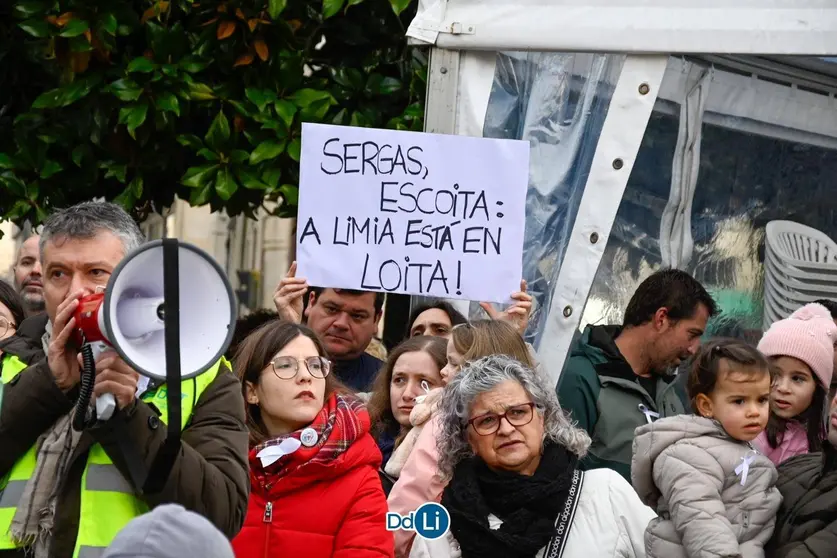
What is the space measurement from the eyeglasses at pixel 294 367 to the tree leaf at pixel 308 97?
2.24 meters

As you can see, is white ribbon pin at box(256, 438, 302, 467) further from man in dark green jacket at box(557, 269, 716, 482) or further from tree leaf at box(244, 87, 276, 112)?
tree leaf at box(244, 87, 276, 112)

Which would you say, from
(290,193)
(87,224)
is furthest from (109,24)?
(87,224)

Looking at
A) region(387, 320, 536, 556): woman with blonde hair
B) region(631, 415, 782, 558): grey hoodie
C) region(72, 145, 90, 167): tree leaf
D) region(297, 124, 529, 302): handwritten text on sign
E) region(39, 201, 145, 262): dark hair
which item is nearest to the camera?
region(39, 201, 145, 262): dark hair

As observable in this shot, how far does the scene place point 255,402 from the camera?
4594 mm

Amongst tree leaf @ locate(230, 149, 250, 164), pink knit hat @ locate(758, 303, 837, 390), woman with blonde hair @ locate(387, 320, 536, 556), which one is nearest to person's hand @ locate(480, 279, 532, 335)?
woman with blonde hair @ locate(387, 320, 536, 556)

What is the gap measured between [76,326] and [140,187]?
3743 millimetres

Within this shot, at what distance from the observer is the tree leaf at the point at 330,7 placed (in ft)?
21.2

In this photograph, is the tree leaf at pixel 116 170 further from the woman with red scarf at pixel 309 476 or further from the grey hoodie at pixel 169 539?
the grey hoodie at pixel 169 539

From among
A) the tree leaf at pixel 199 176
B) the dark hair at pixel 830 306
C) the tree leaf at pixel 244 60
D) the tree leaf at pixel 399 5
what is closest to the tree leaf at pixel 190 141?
the tree leaf at pixel 199 176

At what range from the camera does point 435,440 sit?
4.58 metres

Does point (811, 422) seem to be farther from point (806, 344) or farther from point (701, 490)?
point (701, 490)

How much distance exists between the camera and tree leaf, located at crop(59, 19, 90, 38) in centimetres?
644

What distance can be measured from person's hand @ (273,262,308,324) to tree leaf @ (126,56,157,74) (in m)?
1.50

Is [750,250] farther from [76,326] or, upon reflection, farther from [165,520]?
[165,520]
